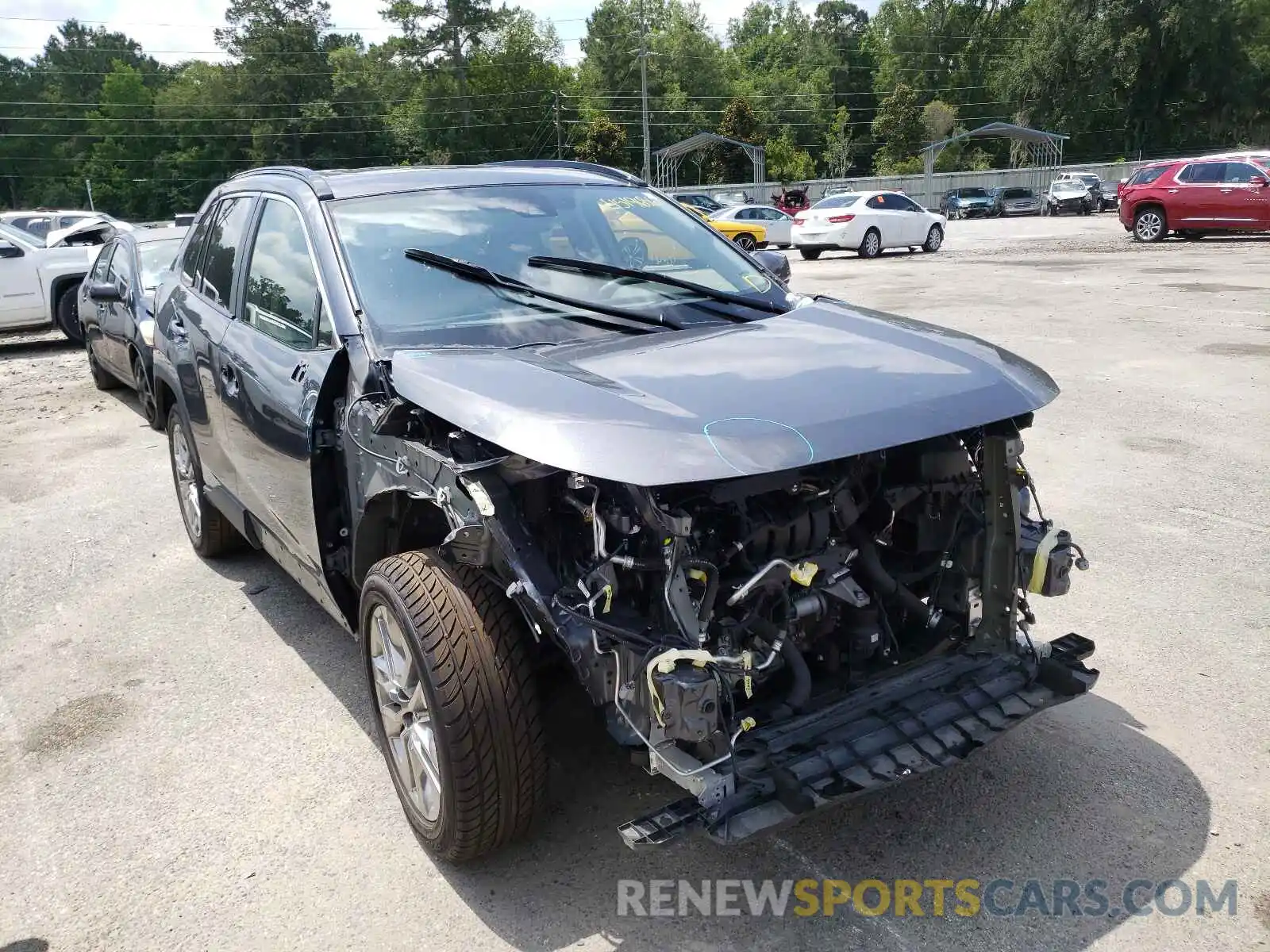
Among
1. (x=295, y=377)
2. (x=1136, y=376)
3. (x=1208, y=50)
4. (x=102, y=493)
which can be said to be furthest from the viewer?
(x=1208, y=50)

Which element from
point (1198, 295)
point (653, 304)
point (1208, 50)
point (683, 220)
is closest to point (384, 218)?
point (653, 304)

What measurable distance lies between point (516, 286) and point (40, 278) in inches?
494

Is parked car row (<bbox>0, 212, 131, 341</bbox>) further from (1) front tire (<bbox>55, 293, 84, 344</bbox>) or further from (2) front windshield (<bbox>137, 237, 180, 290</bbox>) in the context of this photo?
(2) front windshield (<bbox>137, 237, 180, 290</bbox>)

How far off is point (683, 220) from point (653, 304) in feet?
3.04

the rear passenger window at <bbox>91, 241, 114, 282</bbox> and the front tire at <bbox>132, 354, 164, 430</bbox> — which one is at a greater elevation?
the rear passenger window at <bbox>91, 241, 114, 282</bbox>

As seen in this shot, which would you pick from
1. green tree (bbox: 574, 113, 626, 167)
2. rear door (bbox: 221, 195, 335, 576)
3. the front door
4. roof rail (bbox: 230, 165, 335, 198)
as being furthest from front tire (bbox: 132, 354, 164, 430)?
green tree (bbox: 574, 113, 626, 167)

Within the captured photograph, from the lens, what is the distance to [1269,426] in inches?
277

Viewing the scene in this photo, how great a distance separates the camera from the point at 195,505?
549cm

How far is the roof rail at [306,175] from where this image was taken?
386 cm

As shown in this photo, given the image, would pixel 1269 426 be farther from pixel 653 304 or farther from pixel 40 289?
pixel 40 289

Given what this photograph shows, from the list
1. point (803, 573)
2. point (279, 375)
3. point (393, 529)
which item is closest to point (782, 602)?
point (803, 573)

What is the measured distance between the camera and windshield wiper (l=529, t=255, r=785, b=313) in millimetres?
3785

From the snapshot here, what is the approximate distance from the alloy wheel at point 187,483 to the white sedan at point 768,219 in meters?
25.0

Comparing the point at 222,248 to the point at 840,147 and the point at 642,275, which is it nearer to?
the point at 642,275
